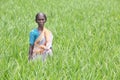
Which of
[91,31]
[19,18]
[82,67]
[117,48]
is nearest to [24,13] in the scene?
[19,18]

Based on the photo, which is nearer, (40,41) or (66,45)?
(40,41)

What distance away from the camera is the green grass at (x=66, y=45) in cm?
490

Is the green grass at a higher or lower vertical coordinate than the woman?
lower

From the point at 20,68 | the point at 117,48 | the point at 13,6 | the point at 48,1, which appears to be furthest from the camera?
the point at 48,1

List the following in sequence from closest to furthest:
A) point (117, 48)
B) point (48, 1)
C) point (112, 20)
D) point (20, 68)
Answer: point (20, 68) → point (117, 48) → point (112, 20) → point (48, 1)

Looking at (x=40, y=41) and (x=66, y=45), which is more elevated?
(x=40, y=41)

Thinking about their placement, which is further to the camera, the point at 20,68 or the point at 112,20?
the point at 112,20

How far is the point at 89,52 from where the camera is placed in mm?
6277

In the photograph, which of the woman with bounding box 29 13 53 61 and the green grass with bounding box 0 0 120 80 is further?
the woman with bounding box 29 13 53 61

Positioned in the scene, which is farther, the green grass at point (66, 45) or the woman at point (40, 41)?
the woman at point (40, 41)

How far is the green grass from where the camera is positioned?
4.90 metres

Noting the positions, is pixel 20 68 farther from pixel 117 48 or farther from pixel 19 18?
pixel 19 18

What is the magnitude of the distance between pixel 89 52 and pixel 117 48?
21.5 inches

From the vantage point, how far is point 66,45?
22.4 feet
